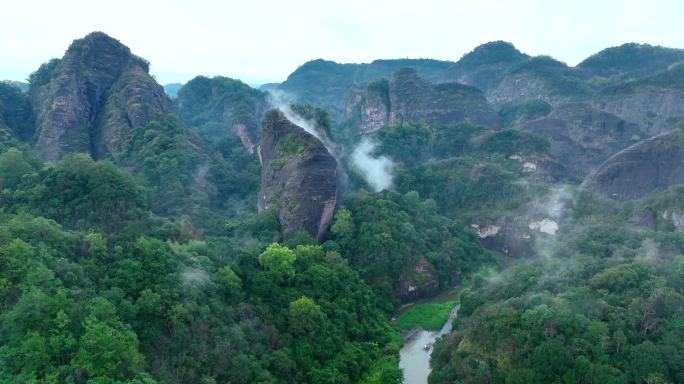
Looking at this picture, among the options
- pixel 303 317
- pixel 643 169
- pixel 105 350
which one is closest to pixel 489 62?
pixel 643 169

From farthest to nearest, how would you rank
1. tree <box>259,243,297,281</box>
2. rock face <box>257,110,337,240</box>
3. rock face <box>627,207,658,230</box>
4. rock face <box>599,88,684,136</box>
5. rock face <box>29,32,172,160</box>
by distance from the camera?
rock face <box>599,88,684,136</box>
rock face <box>29,32,172,160</box>
rock face <box>627,207,658,230</box>
rock face <box>257,110,337,240</box>
tree <box>259,243,297,281</box>

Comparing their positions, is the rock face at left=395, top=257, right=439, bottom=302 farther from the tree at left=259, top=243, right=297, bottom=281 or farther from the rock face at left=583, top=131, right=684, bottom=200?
the rock face at left=583, top=131, right=684, bottom=200

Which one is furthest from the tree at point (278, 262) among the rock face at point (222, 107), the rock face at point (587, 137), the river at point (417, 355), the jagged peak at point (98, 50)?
the rock face at point (587, 137)

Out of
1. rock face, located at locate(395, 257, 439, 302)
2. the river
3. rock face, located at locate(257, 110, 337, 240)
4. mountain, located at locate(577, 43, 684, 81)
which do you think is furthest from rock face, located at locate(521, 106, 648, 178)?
the river

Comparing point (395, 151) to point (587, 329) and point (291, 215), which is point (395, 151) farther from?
point (587, 329)

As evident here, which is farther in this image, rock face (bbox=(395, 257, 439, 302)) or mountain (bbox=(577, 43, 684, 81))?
mountain (bbox=(577, 43, 684, 81))

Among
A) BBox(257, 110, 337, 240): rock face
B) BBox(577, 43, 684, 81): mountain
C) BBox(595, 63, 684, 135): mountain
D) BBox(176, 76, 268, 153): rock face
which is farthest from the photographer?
BBox(577, 43, 684, 81): mountain

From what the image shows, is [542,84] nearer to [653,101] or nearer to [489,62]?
[653,101]
